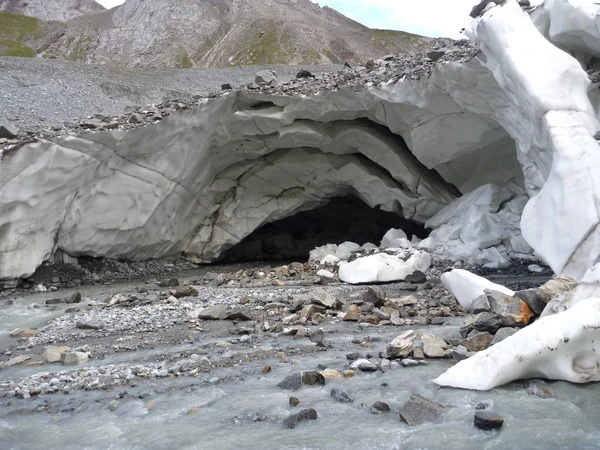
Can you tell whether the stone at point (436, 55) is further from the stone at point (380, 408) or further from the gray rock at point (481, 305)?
the stone at point (380, 408)

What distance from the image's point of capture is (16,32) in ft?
147

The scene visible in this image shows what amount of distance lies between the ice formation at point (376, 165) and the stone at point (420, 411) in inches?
113

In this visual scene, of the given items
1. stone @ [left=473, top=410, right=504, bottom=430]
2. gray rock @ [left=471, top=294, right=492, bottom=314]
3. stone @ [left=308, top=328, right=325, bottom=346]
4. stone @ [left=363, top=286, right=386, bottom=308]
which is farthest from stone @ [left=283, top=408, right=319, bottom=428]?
stone @ [left=363, top=286, right=386, bottom=308]

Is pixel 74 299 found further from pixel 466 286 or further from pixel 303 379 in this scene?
pixel 466 286

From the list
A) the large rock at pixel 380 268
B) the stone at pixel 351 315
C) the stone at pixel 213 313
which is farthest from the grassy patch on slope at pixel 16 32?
the stone at pixel 351 315

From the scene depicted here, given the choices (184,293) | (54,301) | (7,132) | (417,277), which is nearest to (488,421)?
(184,293)

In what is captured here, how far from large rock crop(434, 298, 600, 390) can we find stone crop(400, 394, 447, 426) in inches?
16.0

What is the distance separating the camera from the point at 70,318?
6758 mm

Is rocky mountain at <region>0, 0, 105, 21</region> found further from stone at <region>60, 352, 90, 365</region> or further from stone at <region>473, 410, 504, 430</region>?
stone at <region>473, 410, 504, 430</region>

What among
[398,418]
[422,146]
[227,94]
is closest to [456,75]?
[422,146]

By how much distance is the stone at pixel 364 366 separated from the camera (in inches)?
157

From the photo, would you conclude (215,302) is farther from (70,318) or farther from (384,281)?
(384,281)

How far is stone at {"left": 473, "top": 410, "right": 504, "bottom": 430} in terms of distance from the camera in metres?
2.88

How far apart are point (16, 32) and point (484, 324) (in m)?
50.5
